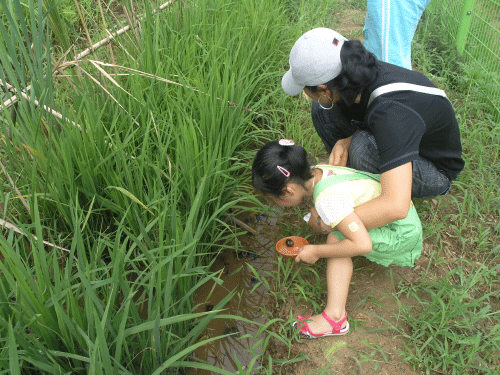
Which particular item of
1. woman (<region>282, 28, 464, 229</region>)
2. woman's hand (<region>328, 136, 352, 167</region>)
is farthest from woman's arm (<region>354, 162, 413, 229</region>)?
woman's hand (<region>328, 136, 352, 167</region>)

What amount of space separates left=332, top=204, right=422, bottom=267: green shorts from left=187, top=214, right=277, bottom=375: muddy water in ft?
1.39

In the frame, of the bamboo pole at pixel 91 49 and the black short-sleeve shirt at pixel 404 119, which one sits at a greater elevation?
the bamboo pole at pixel 91 49

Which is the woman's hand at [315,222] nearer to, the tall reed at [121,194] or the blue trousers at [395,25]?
the tall reed at [121,194]

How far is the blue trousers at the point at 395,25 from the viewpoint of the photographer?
2.31m

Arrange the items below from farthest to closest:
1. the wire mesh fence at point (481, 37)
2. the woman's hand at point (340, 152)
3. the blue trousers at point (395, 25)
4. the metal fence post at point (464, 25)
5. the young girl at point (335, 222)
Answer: the metal fence post at point (464, 25), the wire mesh fence at point (481, 37), the blue trousers at point (395, 25), the woman's hand at point (340, 152), the young girl at point (335, 222)

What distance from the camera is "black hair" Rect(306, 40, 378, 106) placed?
4.89 ft

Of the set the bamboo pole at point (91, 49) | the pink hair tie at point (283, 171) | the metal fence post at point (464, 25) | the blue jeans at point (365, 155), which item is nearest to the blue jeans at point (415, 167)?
the blue jeans at point (365, 155)

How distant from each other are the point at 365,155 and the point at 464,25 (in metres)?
2.07

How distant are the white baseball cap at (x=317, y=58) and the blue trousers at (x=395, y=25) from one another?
0.95 m

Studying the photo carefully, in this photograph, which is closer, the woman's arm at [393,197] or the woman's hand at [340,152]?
the woman's arm at [393,197]

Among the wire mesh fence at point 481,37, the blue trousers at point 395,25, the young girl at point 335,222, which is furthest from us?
the wire mesh fence at point 481,37

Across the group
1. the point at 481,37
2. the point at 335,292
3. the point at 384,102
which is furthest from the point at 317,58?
the point at 481,37

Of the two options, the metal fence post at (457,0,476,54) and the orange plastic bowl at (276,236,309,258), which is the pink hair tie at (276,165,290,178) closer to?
the orange plastic bowl at (276,236,309,258)

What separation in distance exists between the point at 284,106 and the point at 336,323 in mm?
1605
